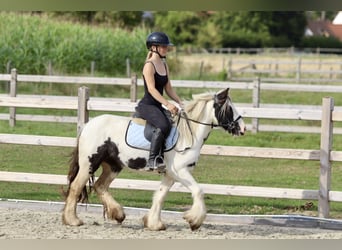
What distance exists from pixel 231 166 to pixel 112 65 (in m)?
16.0

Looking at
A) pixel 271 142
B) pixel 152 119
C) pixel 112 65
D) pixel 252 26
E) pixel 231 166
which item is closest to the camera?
pixel 152 119

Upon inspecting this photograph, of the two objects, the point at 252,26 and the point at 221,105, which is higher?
the point at 252,26

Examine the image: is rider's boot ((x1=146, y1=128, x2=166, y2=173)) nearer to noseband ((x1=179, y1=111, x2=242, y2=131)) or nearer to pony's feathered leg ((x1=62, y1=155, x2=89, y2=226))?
noseband ((x1=179, y1=111, x2=242, y2=131))

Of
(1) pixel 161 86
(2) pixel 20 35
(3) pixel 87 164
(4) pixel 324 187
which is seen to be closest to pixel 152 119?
(1) pixel 161 86

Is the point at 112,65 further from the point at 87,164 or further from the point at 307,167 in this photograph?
the point at 87,164

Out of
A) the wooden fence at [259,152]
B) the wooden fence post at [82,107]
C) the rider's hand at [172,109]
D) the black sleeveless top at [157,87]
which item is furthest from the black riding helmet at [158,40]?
the wooden fence post at [82,107]

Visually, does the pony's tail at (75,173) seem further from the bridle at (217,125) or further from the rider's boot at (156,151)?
the bridle at (217,125)

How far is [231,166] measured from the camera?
37.7 ft

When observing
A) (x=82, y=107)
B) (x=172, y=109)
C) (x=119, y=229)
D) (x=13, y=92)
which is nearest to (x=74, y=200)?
(x=119, y=229)

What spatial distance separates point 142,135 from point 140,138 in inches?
1.3

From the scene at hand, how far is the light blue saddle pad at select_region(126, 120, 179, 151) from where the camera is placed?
6531 mm

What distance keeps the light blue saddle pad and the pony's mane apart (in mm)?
61

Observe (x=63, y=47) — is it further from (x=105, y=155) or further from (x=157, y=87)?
Answer: (x=157, y=87)

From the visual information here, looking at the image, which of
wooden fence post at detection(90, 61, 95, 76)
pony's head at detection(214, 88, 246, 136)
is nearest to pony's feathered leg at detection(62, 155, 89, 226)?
pony's head at detection(214, 88, 246, 136)
